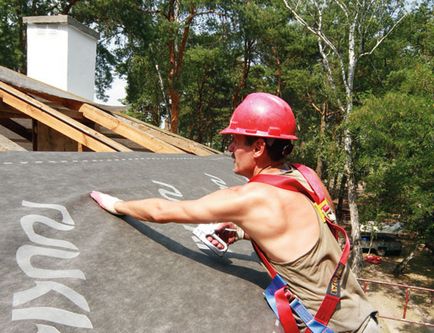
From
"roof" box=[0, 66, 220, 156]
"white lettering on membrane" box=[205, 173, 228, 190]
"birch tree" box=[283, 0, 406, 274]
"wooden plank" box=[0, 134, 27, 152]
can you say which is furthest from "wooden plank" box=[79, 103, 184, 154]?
"birch tree" box=[283, 0, 406, 274]

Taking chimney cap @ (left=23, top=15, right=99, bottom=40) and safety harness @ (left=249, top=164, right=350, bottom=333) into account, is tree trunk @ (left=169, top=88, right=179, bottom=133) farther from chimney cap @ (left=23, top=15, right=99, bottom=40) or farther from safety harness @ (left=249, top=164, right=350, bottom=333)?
safety harness @ (left=249, top=164, right=350, bottom=333)

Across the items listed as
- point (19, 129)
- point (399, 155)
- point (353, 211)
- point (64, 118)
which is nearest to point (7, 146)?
point (64, 118)

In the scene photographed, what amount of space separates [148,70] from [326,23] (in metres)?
12.5

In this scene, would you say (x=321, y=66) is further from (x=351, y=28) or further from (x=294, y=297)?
(x=294, y=297)

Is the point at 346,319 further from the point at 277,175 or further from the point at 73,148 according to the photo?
the point at 73,148

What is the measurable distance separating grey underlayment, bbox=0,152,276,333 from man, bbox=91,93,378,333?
0.27 m

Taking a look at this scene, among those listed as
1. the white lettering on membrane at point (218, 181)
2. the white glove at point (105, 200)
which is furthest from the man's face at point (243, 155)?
the white lettering on membrane at point (218, 181)

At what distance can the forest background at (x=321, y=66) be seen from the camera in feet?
47.8

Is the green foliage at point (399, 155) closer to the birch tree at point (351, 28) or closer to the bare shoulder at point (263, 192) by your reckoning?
the birch tree at point (351, 28)

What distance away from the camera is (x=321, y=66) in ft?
75.5

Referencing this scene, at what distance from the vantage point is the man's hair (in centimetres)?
206

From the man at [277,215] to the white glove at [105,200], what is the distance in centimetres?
24

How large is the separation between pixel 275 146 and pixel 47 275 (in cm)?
136

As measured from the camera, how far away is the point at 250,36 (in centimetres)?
2298
